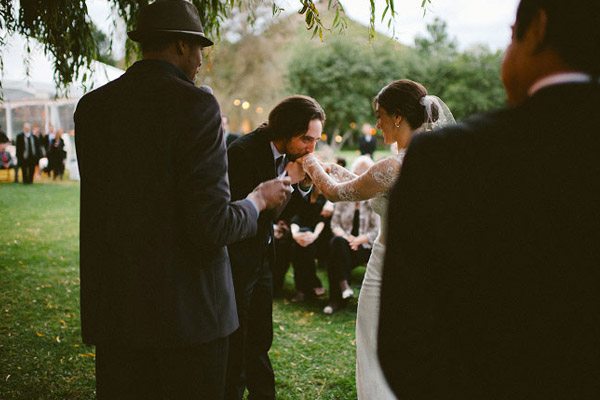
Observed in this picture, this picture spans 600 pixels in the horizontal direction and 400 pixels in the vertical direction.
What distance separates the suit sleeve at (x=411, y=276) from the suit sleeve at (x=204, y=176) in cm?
94

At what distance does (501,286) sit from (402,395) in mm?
297

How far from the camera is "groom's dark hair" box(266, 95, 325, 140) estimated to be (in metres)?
3.22

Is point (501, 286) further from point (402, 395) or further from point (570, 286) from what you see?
point (402, 395)

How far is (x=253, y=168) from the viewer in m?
3.16

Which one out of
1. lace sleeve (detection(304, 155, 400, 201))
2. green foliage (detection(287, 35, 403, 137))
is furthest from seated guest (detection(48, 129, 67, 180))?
green foliage (detection(287, 35, 403, 137))

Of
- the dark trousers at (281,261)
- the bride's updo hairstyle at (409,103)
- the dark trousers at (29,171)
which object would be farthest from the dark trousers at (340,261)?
the dark trousers at (29,171)

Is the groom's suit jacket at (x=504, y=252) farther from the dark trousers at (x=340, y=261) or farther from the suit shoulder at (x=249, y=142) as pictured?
the dark trousers at (x=340, y=261)

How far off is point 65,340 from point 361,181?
3.66 metres

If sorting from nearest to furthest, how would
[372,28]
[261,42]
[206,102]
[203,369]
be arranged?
1. [206,102]
2. [203,369]
3. [372,28]
4. [261,42]

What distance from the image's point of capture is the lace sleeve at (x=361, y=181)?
3.00 meters

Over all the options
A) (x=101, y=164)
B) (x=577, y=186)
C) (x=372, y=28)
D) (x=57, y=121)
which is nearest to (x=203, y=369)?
(x=101, y=164)

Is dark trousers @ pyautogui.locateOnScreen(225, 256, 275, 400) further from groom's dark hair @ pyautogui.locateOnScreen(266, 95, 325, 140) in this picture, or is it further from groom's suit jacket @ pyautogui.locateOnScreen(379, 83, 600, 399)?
groom's suit jacket @ pyautogui.locateOnScreen(379, 83, 600, 399)

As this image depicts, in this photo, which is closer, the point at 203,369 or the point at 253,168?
the point at 203,369

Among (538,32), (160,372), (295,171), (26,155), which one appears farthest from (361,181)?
(26,155)
